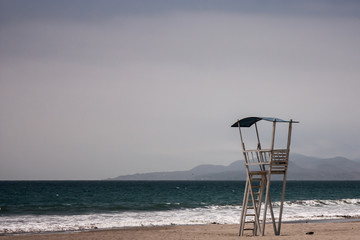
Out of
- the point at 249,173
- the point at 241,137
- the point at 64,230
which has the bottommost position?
the point at 64,230

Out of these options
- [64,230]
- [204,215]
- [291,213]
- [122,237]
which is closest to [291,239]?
[122,237]

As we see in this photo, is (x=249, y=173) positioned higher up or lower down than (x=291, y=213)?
higher up

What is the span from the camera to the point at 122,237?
18688 mm

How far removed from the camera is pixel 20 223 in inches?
1081

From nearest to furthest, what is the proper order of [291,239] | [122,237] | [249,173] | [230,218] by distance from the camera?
[291,239], [249,173], [122,237], [230,218]

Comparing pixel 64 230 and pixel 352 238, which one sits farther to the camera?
pixel 64 230

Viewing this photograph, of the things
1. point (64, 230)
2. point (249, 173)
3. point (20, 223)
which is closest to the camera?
point (249, 173)

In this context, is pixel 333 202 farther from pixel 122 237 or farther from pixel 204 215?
pixel 122 237

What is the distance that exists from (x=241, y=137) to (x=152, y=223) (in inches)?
460

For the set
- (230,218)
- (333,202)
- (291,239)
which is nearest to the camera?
(291,239)

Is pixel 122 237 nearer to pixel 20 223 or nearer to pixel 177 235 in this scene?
pixel 177 235

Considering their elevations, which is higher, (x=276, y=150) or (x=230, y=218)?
(x=276, y=150)

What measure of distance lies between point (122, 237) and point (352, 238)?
7722mm

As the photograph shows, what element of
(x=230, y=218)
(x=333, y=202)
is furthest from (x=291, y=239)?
(x=333, y=202)
